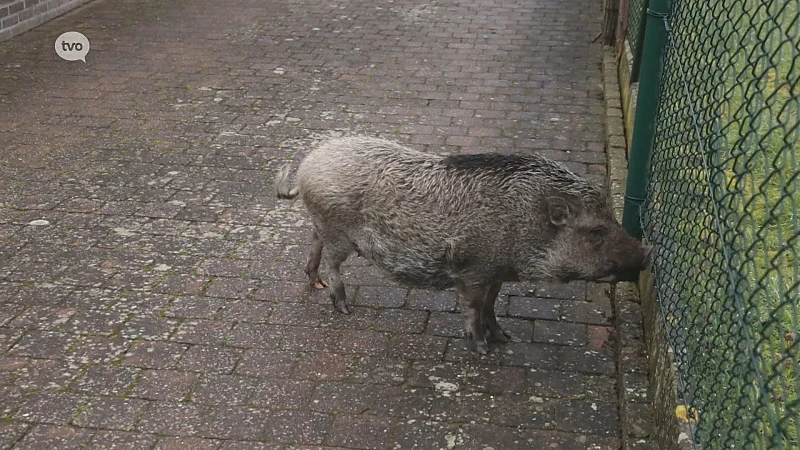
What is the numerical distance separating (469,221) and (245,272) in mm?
1630

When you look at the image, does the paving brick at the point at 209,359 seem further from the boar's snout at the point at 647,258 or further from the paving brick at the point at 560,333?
the boar's snout at the point at 647,258

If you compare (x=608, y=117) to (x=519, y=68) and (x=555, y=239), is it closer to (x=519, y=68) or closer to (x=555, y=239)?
(x=519, y=68)

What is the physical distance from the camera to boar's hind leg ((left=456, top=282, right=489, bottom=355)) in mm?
4625

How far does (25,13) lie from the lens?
34.2ft

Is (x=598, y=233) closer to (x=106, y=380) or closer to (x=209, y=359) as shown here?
(x=209, y=359)

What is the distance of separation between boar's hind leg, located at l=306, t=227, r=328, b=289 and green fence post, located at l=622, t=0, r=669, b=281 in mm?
1814

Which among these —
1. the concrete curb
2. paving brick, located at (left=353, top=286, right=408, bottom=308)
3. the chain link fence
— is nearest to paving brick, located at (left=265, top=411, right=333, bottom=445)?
paving brick, located at (left=353, top=286, right=408, bottom=308)

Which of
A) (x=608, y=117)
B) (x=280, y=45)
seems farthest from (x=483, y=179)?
(x=280, y=45)

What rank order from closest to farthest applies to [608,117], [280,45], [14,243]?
[14,243], [608,117], [280,45]

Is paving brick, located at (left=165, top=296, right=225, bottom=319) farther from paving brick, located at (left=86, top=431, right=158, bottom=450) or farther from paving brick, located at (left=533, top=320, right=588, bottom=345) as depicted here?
paving brick, located at (left=533, top=320, right=588, bottom=345)

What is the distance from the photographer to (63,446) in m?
3.98

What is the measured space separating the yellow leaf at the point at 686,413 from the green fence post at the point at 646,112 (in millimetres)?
1715

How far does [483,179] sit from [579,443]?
1390 millimetres

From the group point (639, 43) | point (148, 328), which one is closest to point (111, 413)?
point (148, 328)
